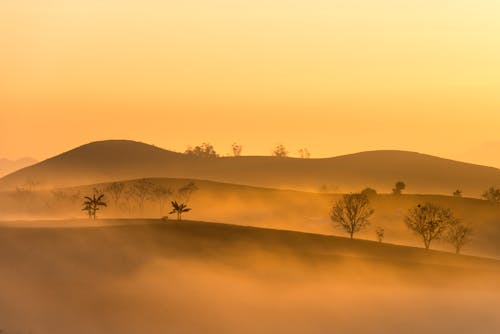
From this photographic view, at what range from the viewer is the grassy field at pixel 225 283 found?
70.9 metres

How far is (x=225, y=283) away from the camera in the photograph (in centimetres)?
8438

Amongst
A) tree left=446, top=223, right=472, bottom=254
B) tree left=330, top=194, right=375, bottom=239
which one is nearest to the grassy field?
tree left=330, top=194, right=375, bottom=239

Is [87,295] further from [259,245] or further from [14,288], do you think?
[259,245]

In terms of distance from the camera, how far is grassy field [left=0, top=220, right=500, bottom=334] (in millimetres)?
70938

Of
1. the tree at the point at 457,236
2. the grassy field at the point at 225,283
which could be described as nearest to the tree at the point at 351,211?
the tree at the point at 457,236

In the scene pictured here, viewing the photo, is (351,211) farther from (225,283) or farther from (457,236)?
(225,283)

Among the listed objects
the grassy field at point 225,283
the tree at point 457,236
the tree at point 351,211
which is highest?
the tree at point 351,211

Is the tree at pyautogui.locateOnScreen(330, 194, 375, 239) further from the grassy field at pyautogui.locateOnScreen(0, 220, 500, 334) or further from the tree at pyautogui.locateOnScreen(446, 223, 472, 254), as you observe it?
the grassy field at pyautogui.locateOnScreen(0, 220, 500, 334)

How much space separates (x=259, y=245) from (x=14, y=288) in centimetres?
3572

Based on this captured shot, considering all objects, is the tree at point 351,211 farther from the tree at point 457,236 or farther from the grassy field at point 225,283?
the grassy field at point 225,283

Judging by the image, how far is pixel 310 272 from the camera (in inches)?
3629

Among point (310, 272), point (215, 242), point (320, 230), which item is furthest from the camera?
point (320, 230)

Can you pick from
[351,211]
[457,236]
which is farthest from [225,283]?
[351,211]

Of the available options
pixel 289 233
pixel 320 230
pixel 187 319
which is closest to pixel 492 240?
pixel 320 230
